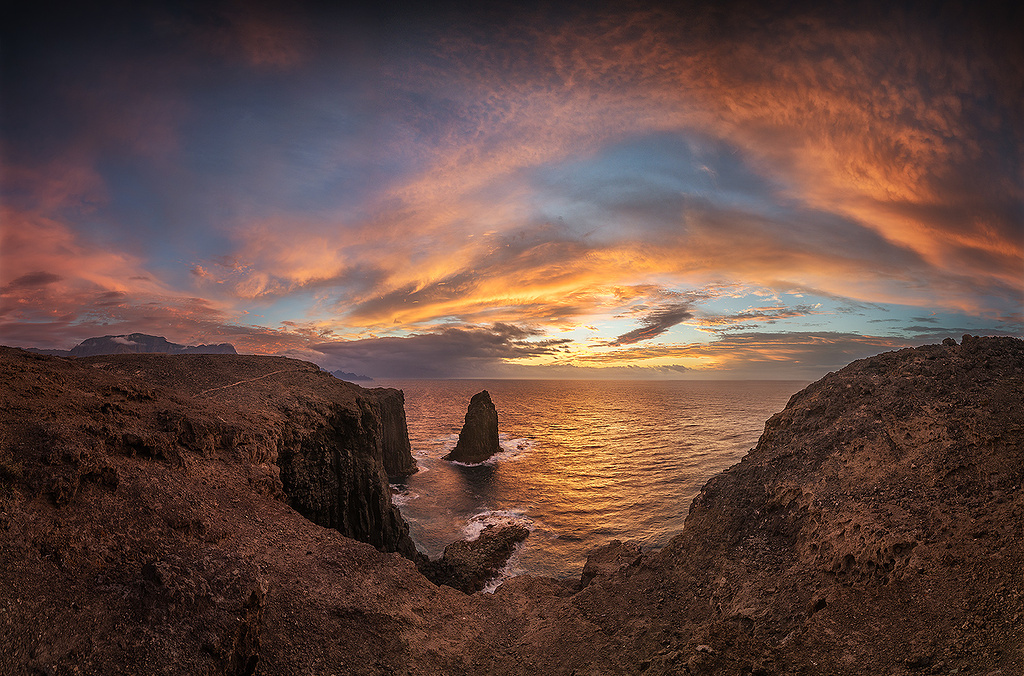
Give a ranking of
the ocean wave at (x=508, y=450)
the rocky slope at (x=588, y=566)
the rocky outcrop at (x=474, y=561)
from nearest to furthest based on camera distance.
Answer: the rocky slope at (x=588, y=566) < the rocky outcrop at (x=474, y=561) < the ocean wave at (x=508, y=450)

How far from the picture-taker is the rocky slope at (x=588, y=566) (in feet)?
25.3

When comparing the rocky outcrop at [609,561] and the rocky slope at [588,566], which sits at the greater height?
the rocky slope at [588,566]

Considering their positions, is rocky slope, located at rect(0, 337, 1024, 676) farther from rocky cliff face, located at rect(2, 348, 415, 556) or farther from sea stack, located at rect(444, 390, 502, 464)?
sea stack, located at rect(444, 390, 502, 464)

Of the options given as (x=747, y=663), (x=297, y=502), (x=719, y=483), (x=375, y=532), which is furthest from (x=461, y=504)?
(x=747, y=663)

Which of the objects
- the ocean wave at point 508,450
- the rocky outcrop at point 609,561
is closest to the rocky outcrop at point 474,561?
the rocky outcrop at point 609,561

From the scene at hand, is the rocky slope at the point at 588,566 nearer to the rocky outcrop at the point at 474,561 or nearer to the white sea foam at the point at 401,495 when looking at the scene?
the rocky outcrop at the point at 474,561

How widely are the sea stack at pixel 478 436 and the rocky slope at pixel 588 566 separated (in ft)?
159

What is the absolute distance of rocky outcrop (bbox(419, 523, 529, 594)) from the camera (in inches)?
1027

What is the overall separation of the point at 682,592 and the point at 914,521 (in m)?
5.92

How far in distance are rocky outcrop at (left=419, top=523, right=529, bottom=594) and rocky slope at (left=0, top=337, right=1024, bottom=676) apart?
43.4ft

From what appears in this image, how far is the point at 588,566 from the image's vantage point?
52.1 feet

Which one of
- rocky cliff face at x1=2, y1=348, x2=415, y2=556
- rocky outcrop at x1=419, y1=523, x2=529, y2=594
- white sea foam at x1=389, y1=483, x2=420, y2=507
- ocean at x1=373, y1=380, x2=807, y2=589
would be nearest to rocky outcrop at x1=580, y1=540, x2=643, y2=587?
rocky cliff face at x1=2, y1=348, x2=415, y2=556

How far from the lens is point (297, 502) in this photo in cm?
1723

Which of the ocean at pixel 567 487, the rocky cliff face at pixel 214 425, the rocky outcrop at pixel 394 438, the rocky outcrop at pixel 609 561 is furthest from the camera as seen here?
the rocky outcrop at pixel 394 438
